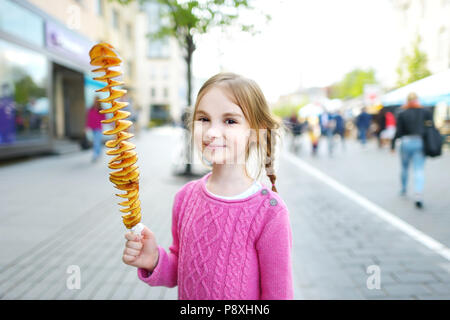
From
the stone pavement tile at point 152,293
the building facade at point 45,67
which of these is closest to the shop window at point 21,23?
the building facade at point 45,67

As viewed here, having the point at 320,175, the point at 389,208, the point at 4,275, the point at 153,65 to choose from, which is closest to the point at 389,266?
the point at 389,208

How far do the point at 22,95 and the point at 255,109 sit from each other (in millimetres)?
12386

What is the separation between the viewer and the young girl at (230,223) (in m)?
1.17

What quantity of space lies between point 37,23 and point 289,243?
13936 mm

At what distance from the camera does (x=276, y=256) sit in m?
1.20

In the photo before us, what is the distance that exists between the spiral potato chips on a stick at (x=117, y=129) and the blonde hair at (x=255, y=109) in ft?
1.32

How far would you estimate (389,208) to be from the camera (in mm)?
5898

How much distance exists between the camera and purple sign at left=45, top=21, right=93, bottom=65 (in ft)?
43.4

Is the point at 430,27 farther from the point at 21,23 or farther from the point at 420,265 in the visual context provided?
the point at 21,23

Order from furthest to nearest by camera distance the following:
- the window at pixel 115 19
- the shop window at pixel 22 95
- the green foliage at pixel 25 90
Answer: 1. the window at pixel 115 19
2. the green foliage at pixel 25 90
3. the shop window at pixel 22 95

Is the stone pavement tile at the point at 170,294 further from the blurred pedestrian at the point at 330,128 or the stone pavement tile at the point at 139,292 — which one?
the blurred pedestrian at the point at 330,128

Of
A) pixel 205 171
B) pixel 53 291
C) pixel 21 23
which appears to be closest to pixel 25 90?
pixel 21 23

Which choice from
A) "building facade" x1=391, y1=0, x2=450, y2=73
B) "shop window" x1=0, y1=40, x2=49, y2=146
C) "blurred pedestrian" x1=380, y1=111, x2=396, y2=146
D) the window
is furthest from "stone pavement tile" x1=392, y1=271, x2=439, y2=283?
the window
